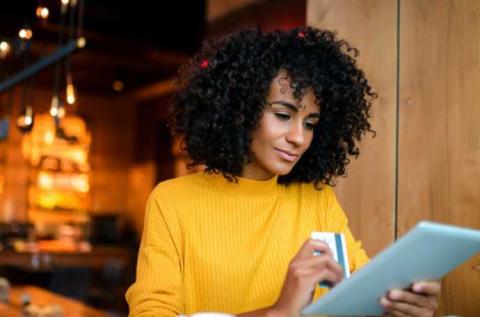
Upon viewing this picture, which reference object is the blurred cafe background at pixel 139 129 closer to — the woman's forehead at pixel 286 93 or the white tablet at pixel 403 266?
the woman's forehead at pixel 286 93

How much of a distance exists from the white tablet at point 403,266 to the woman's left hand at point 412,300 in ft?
0.05

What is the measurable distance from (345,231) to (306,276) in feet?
1.89

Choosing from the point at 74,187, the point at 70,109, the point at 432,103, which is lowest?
the point at 74,187

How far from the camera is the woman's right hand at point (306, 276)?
1.36 m

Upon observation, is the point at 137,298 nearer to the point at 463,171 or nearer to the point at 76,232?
the point at 463,171

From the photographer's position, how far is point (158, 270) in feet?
5.45

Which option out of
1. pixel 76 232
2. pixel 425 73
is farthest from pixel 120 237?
pixel 425 73

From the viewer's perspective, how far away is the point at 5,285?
4551 millimetres

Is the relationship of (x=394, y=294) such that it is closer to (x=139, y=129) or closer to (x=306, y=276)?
(x=306, y=276)

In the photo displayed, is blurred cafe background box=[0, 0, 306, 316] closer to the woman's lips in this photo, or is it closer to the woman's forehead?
the woman's forehead

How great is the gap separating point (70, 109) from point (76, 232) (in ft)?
6.68

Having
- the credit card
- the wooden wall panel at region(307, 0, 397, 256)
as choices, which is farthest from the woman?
the wooden wall panel at region(307, 0, 397, 256)

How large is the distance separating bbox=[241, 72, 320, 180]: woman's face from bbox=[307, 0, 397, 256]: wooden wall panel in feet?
2.66

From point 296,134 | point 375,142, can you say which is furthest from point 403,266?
point 375,142
